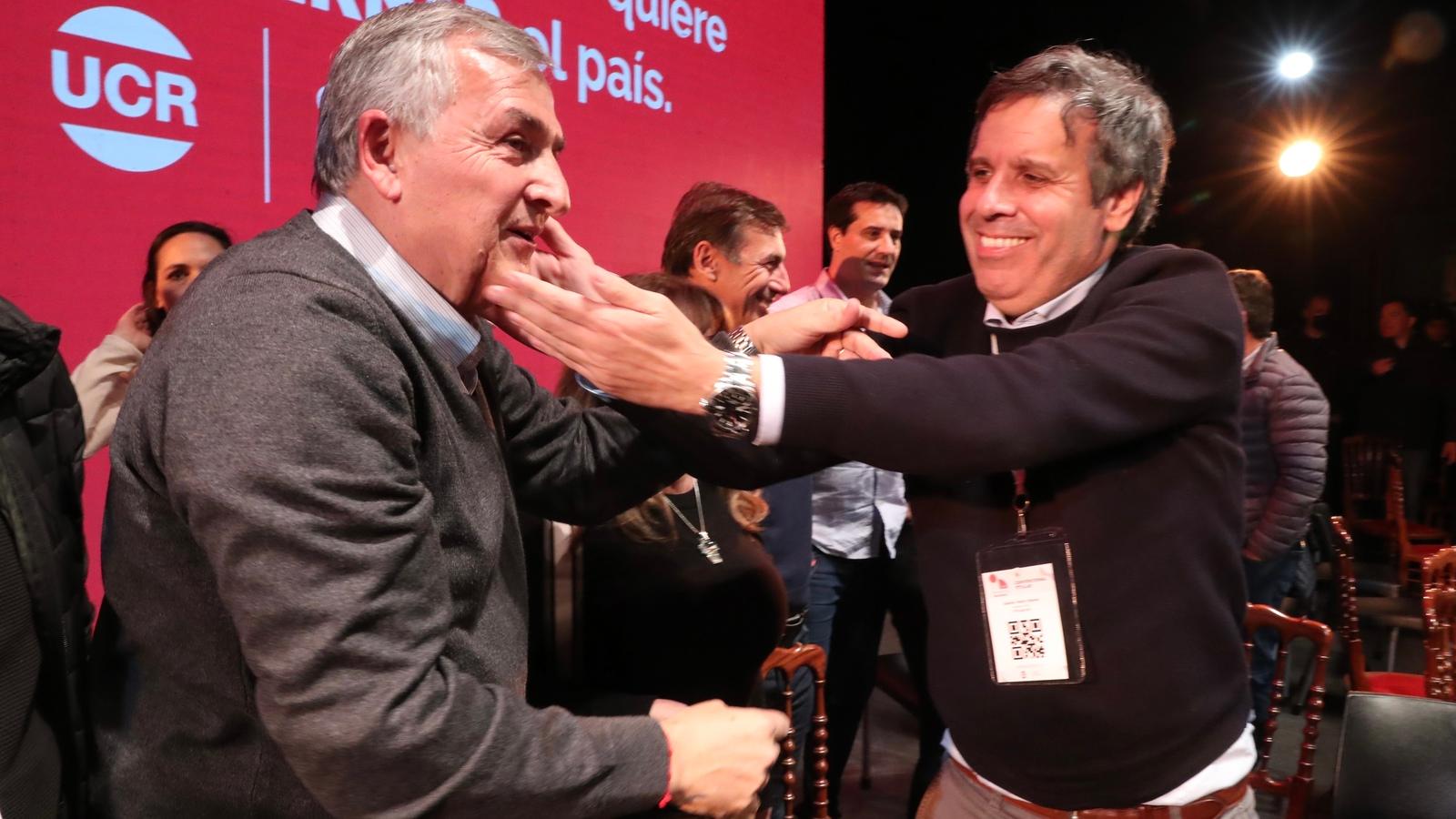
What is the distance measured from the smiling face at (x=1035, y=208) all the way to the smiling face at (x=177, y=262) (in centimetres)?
196

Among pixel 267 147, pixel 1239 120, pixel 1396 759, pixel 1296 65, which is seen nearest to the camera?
pixel 1396 759

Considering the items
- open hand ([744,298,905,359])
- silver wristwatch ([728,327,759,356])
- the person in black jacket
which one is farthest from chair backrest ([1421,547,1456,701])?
the person in black jacket

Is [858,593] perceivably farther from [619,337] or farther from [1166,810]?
[619,337]

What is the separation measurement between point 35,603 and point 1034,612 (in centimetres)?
116

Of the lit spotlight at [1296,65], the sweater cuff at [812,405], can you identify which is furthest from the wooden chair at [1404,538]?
the sweater cuff at [812,405]

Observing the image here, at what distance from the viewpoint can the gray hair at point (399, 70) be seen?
112cm

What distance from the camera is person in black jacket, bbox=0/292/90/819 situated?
109cm

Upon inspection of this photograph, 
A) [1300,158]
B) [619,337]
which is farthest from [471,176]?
[1300,158]

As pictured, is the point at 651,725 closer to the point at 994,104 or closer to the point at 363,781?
the point at 363,781

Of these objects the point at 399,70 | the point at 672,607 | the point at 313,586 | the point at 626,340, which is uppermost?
the point at 399,70

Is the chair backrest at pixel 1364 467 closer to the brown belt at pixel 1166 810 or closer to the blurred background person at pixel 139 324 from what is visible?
the brown belt at pixel 1166 810

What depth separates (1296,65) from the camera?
919 centimetres

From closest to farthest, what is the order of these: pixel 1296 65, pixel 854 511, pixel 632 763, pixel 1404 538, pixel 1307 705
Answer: pixel 632 763
pixel 1307 705
pixel 854 511
pixel 1404 538
pixel 1296 65

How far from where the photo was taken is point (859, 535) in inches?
127
